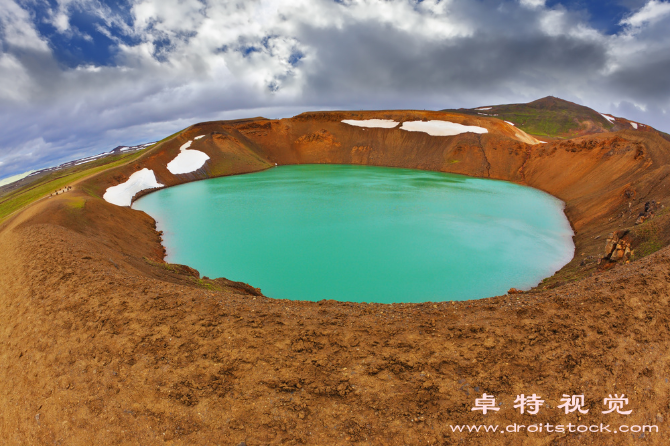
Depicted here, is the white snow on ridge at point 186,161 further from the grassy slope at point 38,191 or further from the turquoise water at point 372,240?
the turquoise water at point 372,240

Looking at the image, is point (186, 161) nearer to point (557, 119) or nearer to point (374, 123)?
point (374, 123)

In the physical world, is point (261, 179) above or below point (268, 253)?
above

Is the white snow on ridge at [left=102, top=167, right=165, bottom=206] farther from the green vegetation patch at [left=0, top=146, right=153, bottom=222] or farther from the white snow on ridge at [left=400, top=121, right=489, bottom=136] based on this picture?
the white snow on ridge at [left=400, top=121, right=489, bottom=136]

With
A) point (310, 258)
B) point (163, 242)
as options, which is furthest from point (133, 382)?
point (163, 242)

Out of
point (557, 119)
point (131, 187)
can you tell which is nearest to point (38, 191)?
point (131, 187)

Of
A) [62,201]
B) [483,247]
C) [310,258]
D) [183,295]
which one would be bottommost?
[483,247]

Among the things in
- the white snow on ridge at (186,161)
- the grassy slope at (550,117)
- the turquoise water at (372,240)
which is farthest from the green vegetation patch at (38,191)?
the grassy slope at (550,117)

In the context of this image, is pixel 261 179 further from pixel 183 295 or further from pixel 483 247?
pixel 183 295
